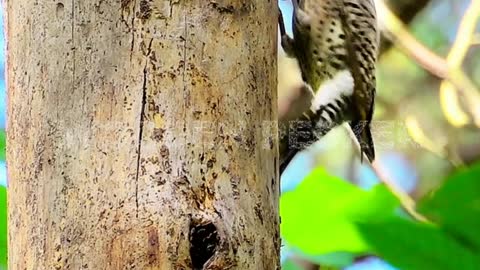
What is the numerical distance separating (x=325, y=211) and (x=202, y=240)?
65 centimetres

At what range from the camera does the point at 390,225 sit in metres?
0.75

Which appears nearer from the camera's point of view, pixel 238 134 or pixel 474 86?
pixel 238 134

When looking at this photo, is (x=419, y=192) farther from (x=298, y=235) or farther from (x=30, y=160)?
(x=30, y=160)

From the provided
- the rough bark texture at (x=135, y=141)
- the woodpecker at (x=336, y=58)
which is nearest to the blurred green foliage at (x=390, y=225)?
the woodpecker at (x=336, y=58)

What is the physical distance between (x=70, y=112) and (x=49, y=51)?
0.15 ft

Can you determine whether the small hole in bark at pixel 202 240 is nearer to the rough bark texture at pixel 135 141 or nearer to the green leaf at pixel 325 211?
the rough bark texture at pixel 135 141

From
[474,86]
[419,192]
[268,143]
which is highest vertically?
[268,143]

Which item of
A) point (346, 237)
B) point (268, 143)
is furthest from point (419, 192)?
point (268, 143)

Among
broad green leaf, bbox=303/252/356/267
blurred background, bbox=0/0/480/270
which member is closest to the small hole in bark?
blurred background, bbox=0/0/480/270

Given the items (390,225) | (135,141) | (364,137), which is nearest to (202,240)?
(135,141)

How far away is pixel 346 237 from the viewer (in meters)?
1.05

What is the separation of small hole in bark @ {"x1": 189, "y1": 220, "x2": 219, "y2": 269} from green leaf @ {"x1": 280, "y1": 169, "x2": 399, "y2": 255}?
0.57 metres

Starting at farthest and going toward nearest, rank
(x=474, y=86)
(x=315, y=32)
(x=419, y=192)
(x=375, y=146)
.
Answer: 1. (x=419, y=192)
2. (x=474, y=86)
3. (x=315, y=32)
4. (x=375, y=146)

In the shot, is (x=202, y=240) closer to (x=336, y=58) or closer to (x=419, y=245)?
(x=419, y=245)
